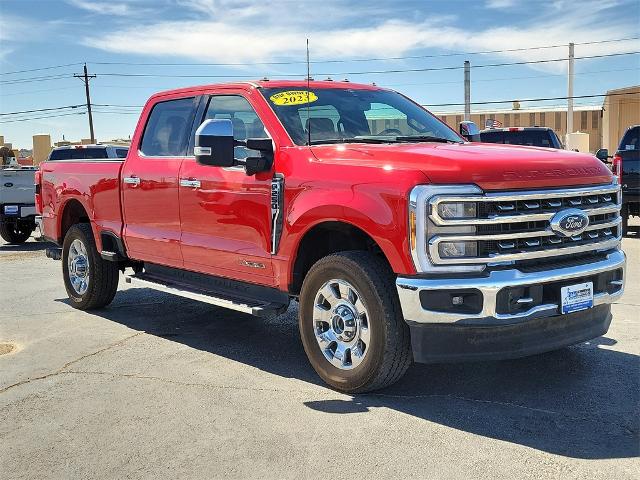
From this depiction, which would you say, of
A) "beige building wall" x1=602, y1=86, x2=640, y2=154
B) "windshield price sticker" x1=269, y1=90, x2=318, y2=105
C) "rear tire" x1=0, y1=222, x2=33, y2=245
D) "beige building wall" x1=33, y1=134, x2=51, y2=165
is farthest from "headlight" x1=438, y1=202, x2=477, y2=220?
"beige building wall" x1=33, y1=134, x2=51, y2=165

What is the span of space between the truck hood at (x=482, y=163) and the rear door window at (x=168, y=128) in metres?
1.71

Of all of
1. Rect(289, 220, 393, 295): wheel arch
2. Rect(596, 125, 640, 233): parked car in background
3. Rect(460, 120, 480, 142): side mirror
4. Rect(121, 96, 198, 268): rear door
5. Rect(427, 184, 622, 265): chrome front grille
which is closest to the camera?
Rect(427, 184, 622, 265): chrome front grille

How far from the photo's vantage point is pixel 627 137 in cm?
1293

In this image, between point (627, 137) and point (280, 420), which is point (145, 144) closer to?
point (280, 420)

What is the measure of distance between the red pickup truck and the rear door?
2cm

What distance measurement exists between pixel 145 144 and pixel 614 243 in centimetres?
413

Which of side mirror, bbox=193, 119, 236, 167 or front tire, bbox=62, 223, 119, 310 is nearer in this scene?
side mirror, bbox=193, 119, 236, 167

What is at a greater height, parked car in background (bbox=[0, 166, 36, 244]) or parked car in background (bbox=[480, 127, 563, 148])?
parked car in background (bbox=[480, 127, 563, 148])

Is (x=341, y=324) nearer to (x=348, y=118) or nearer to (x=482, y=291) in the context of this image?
(x=482, y=291)

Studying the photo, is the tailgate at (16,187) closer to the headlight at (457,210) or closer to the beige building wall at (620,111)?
the headlight at (457,210)

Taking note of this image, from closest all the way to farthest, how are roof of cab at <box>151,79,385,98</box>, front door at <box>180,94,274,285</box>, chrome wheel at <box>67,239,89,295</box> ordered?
front door at <box>180,94,274,285</box>
roof of cab at <box>151,79,385,98</box>
chrome wheel at <box>67,239,89,295</box>

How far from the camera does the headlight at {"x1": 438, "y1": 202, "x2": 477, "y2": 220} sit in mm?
3939

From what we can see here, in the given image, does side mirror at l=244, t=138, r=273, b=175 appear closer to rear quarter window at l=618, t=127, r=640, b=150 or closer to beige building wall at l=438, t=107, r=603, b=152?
rear quarter window at l=618, t=127, r=640, b=150

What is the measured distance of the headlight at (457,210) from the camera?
3.94 metres
